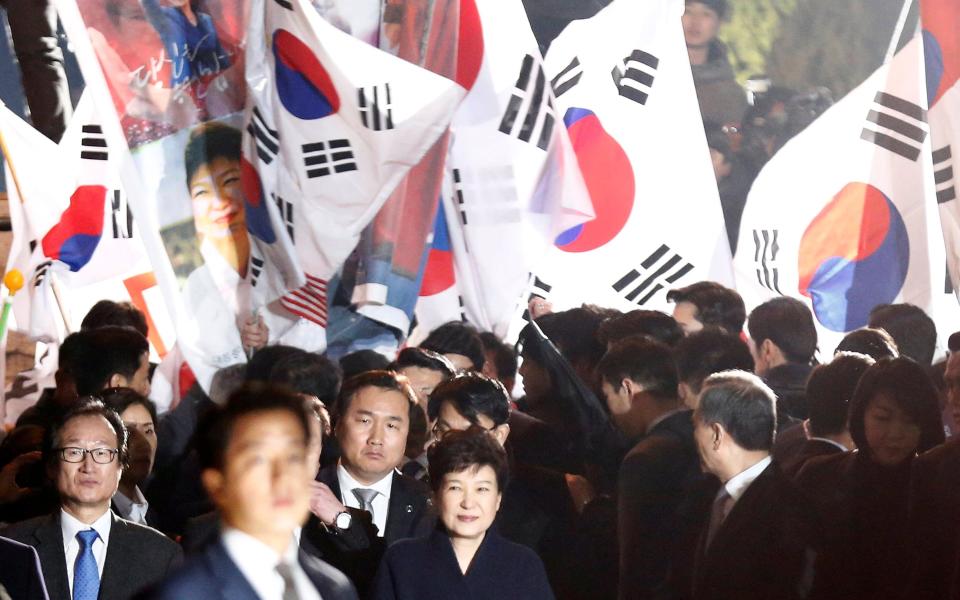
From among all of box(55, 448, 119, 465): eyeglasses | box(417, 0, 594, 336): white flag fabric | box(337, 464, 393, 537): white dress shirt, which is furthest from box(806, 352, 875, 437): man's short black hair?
box(55, 448, 119, 465): eyeglasses

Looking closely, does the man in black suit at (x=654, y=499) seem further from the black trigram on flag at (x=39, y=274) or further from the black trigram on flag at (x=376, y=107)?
the black trigram on flag at (x=39, y=274)

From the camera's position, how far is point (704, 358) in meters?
5.40

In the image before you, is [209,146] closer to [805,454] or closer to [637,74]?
[637,74]

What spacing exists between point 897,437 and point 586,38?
3041 millimetres

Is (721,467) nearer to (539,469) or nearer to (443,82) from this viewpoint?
(539,469)

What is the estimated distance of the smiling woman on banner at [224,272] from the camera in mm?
6691

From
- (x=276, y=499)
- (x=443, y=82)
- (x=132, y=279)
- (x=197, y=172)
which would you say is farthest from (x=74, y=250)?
(x=276, y=499)

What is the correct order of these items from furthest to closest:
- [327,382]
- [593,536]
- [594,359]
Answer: [594,359] < [327,382] < [593,536]

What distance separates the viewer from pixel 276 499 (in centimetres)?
245

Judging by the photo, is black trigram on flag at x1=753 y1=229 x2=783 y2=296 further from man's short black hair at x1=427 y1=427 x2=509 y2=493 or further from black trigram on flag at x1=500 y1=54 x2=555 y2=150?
man's short black hair at x1=427 y1=427 x2=509 y2=493

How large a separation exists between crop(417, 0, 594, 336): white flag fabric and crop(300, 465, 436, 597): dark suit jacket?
2.20 m

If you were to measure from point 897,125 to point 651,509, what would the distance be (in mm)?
2731


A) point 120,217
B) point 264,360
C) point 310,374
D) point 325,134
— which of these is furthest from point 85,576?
point 120,217

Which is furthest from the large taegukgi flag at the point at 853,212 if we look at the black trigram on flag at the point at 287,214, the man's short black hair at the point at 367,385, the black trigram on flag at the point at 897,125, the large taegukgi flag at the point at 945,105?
the man's short black hair at the point at 367,385
